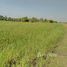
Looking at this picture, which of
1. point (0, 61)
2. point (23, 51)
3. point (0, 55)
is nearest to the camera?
point (0, 61)

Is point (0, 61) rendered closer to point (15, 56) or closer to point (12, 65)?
point (12, 65)

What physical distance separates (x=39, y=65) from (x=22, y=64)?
2.72 ft

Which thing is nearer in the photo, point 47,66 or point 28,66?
point 28,66

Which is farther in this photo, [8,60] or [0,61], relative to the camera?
[8,60]

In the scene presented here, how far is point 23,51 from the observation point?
941 cm

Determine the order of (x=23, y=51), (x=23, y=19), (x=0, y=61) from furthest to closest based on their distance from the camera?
(x=23, y=19) < (x=23, y=51) < (x=0, y=61)

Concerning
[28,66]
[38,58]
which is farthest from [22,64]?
[38,58]

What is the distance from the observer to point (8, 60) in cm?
766

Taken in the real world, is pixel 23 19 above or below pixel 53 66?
below

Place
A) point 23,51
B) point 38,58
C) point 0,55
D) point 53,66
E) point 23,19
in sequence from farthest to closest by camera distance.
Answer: point 23,19 → point 23,51 → point 38,58 → point 53,66 → point 0,55

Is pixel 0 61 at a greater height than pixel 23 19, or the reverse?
pixel 0 61

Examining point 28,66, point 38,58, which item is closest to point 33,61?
point 38,58

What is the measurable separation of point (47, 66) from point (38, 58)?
94 cm

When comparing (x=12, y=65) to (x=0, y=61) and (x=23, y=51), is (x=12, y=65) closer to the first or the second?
(x=0, y=61)
